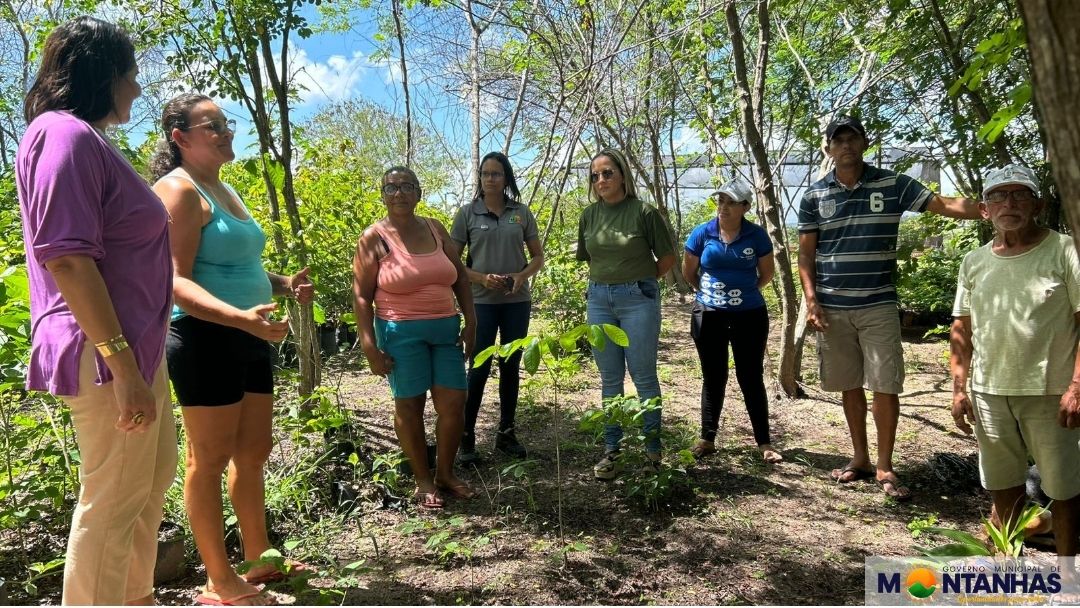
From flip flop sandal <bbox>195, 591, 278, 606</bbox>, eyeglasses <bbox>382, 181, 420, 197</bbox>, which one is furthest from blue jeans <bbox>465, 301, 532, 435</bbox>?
flip flop sandal <bbox>195, 591, 278, 606</bbox>

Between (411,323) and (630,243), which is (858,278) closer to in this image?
(630,243)

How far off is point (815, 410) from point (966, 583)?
2329 mm

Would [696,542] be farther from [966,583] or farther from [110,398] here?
[110,398]

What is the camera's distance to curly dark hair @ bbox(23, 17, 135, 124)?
61.6 inches

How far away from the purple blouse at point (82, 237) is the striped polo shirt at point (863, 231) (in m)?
2.87

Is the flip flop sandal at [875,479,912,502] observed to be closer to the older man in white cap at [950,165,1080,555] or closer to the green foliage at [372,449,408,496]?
the older man in white cap at [950,165,1080,555]

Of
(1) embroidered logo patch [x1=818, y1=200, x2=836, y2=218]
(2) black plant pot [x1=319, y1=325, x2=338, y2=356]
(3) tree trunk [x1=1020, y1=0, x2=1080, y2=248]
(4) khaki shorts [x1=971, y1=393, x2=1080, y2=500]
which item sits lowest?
(4) khaki shorts [x1=971, y1=393, x2=1080, y2=500]

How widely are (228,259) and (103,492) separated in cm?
83

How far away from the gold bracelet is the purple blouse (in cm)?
5

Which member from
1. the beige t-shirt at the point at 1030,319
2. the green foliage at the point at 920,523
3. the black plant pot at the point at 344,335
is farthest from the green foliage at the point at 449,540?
the black plant pot at the point at 344,335

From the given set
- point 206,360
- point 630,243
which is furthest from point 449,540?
point 630,243

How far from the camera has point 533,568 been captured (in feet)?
8.09

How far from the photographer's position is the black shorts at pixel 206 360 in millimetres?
2053

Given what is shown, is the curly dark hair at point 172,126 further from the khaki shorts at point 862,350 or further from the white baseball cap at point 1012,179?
the khaki shorts at point 862,350
